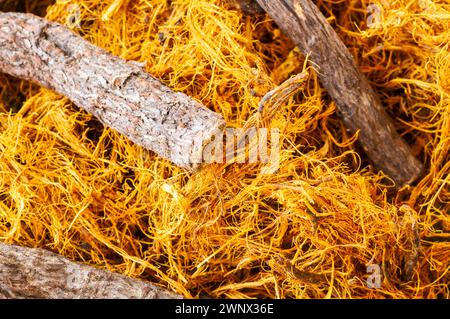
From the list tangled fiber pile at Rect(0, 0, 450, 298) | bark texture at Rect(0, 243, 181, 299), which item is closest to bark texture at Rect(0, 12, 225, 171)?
tangled fiber pile at Rect(0, 0, 450, 298)

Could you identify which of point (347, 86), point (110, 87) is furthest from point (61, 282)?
point (347, 86)

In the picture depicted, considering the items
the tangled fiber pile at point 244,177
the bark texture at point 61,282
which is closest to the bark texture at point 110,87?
the tangled fiber pile at point 244,177

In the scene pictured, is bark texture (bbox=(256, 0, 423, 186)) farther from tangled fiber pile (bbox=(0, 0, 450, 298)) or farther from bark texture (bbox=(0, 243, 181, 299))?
bark texture (bbox=(0, 243, 181, 299))

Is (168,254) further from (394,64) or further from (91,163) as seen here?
(394,64)

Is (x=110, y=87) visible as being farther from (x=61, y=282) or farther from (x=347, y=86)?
(x=347, y=86)

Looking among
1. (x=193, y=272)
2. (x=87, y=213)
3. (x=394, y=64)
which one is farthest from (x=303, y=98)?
(x=87, y=213)
